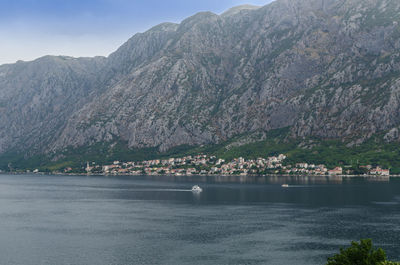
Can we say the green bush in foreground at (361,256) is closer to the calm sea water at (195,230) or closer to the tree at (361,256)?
the tree at (361,256)

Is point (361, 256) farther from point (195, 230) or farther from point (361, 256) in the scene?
point (195, 230)

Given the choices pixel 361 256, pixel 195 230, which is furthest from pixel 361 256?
pixel 195 230

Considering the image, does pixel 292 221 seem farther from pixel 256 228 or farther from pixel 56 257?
pixel 56 257

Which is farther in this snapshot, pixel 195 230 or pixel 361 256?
pixel 195 230

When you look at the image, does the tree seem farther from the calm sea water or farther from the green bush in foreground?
the calm sea water

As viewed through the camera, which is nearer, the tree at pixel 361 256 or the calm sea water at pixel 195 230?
the tree at pixel 361 256

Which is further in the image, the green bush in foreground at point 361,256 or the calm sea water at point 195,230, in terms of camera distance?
the calm sea water at point 195,230

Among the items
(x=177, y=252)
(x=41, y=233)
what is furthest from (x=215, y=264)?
(x=41, y=233)

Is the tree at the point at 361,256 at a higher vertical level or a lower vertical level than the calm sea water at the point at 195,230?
higher

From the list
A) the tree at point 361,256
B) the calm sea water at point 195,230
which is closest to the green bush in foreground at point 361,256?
the tree at point 361,256

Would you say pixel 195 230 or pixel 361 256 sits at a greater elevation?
pixel 361 256
